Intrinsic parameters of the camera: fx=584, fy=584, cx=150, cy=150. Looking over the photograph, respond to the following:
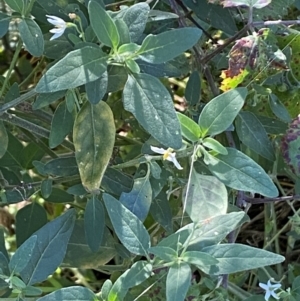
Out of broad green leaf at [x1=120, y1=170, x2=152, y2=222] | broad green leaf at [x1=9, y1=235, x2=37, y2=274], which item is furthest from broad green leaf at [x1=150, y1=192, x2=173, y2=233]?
broad green leaf at [x1=9, y1=235, x2=37, y2=274]

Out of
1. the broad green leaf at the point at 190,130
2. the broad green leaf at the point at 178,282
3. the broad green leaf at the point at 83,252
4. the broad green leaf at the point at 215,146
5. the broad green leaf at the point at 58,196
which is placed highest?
the broad green leaf at the point at 190,130

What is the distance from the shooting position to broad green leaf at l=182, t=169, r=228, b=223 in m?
0.69

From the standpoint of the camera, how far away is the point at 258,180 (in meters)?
0.68

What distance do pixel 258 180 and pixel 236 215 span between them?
0.05 meters

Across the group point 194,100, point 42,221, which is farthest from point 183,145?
point 42,221

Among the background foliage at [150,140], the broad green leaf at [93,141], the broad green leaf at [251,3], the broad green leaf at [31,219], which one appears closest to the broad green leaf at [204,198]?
the background foliage at [150,140]

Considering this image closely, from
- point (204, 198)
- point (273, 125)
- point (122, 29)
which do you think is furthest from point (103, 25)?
point (273, 125)

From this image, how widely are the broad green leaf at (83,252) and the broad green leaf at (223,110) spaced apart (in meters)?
0.34

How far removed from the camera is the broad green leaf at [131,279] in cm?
66

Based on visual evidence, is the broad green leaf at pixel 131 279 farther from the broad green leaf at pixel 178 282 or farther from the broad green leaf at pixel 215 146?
the broad green leaf at pixel 215 146

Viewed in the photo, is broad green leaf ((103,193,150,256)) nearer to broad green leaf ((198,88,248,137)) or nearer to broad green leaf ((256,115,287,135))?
broad green leaf ((198,88,248,137))

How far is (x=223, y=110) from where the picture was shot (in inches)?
27.0

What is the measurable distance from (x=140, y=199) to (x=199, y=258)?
5.1 inches

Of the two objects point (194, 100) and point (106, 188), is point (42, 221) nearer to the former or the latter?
point (106, 188)
